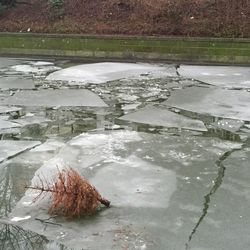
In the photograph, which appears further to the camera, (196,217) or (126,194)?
(126,194)

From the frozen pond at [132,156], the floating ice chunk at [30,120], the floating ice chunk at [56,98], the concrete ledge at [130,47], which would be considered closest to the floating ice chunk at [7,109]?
the frozen pond at [132,156]

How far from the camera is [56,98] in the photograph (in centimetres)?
832

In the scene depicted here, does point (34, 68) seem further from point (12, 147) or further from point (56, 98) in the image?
point (12, 147)

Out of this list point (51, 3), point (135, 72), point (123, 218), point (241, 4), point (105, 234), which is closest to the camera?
point (105, 234)

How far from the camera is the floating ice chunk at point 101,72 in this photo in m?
10.0

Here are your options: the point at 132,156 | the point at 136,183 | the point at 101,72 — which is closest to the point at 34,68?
the point at 101,72

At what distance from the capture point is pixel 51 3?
50.3ft

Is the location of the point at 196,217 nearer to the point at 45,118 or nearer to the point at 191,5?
the point at 45,118

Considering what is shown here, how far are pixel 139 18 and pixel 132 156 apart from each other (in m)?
9.34

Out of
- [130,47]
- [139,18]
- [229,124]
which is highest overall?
[139,18]

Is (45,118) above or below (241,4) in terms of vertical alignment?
below

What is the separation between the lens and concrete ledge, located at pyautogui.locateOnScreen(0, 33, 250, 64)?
12.1 m

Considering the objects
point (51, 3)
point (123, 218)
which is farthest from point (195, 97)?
point (51, 3)

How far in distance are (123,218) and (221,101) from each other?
179 inches
